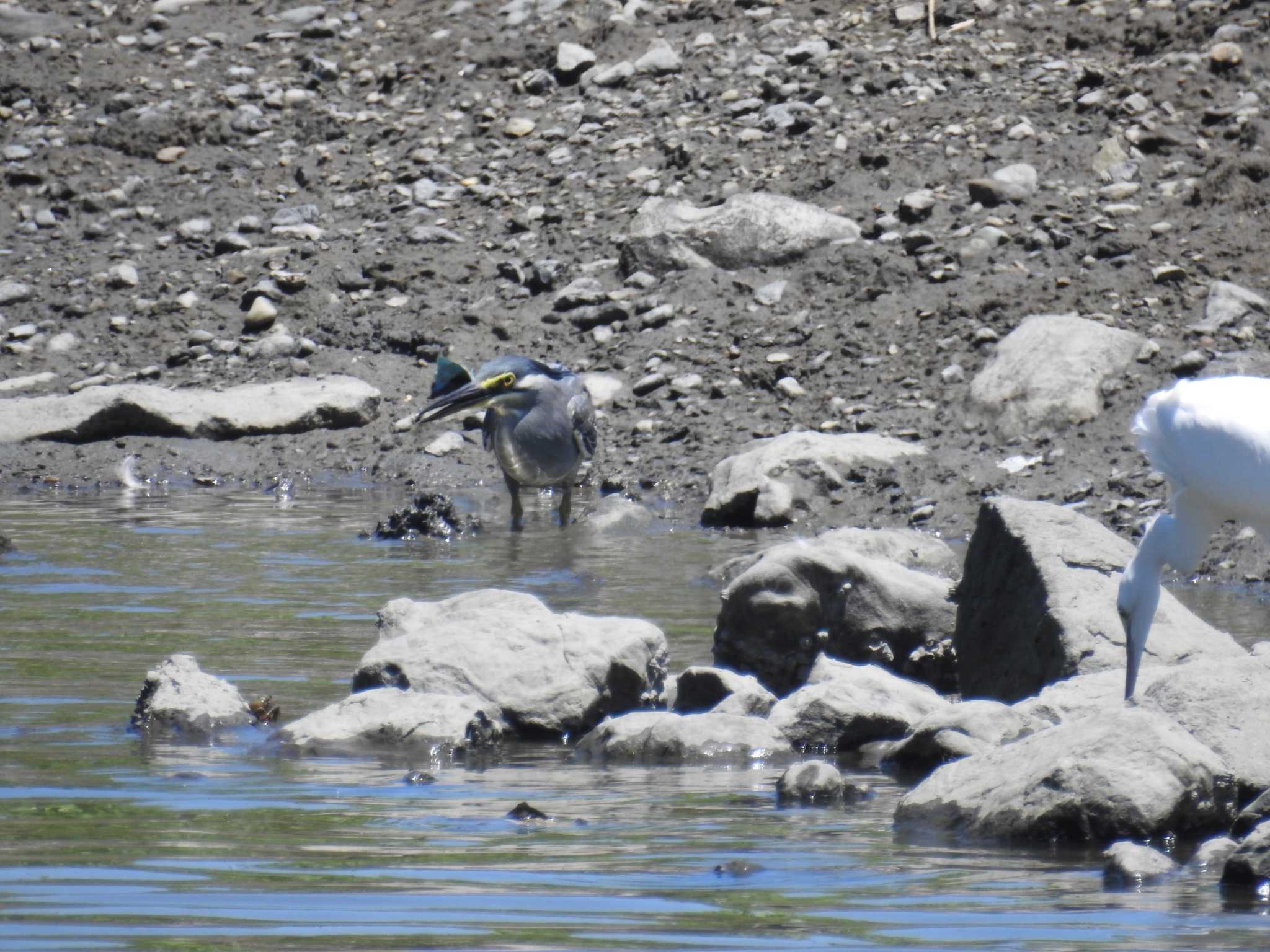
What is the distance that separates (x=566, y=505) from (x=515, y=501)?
304 millimetres

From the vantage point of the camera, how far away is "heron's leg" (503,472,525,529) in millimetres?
11836

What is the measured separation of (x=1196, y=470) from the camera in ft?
20.7

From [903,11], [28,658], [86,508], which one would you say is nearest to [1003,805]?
[28,658]

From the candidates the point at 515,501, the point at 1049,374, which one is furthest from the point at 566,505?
the point at 1049,374

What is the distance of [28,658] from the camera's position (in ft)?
23.6

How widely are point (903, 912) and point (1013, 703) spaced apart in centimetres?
253

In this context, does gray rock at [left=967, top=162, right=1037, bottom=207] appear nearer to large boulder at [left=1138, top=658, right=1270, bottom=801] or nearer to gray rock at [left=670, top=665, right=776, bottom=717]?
gray rock at [left=670, top=665, right=776, bottom=717]

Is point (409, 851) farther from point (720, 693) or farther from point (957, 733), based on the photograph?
point (720, 693)

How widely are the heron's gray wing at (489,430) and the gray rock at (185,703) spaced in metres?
5.92

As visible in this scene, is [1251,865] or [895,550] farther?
[895,550]

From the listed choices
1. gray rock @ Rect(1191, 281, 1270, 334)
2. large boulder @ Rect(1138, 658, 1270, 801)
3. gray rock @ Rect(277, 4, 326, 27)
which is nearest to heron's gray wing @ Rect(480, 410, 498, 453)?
gray rock @ Rect(1191, 281, 1270, 334)

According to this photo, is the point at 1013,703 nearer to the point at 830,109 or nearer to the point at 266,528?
the point at 266,528

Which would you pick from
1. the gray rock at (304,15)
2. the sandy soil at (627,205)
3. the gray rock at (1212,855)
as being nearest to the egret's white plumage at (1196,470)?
the gray rock at (1212,855)

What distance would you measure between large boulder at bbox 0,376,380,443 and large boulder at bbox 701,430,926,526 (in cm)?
317
